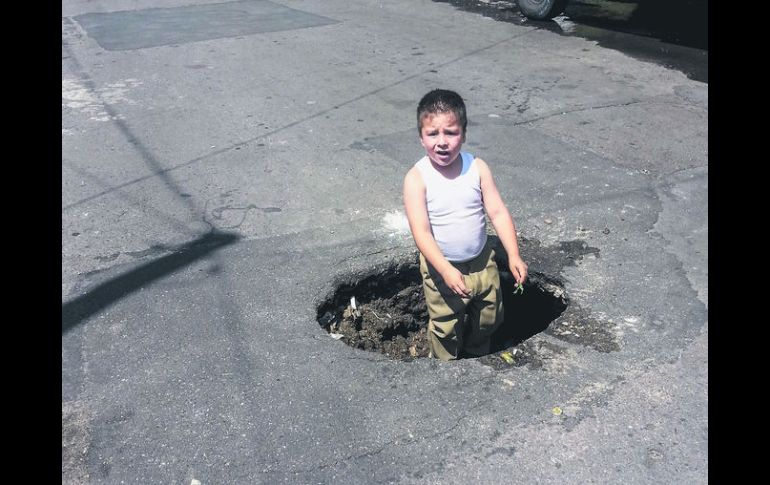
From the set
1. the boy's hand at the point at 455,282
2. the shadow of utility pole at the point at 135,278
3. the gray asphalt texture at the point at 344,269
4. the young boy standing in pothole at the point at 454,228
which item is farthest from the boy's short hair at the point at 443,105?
the shadow of utility pole at the point at 135,278

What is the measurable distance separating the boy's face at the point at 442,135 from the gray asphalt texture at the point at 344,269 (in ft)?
3.26

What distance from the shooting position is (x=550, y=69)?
8547mm

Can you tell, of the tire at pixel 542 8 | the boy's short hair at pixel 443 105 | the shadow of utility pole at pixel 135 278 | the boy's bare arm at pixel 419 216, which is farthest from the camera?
the tire at pixel 542 8

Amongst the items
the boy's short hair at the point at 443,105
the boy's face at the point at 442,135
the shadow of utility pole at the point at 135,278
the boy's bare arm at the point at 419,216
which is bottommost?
the shadow of utility pole at the point at 135,278

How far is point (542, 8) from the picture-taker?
11109 mm

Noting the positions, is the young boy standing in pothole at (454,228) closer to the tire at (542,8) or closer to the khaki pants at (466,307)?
the khaki pants at (466,307)

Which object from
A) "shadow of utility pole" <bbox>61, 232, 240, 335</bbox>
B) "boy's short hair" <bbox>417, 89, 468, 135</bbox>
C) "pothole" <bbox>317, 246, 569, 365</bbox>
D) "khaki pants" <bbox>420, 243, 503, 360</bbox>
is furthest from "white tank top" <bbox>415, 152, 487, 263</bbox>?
"shadow of utility pole" <bbox>61, 232, 240, 335</bbox>

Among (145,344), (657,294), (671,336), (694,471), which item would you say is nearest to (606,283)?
(657,294)

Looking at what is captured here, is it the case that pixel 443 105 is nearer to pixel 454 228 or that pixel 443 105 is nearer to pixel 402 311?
pixel 454 228

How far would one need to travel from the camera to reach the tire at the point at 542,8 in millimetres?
10984

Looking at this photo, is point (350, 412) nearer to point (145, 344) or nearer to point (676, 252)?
point (145, 344)

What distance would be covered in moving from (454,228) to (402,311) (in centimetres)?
99

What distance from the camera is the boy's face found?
3.14m

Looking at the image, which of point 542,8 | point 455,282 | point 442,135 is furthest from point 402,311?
point 542,8
